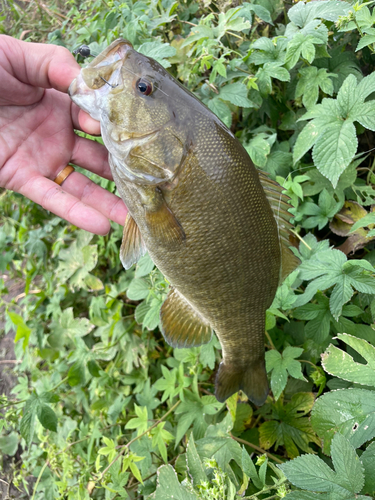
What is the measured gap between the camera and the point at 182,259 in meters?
1.33

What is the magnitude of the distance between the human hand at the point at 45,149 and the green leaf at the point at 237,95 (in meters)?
0.74

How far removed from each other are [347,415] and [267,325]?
518mm

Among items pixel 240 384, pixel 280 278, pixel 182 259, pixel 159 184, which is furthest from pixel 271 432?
pixel 159 184

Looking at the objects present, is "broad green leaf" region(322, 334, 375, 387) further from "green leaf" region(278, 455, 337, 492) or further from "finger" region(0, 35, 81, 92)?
"finger" region(0, 35, 81, 92)

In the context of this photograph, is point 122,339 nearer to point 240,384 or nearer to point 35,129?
point 240,384

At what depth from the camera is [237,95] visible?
2025 mm

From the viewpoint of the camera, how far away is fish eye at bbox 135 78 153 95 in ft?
4.11

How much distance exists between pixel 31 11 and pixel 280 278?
4.20 m

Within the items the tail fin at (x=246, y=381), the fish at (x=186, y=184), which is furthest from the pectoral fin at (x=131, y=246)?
the tail fin at (x=246, y=381)

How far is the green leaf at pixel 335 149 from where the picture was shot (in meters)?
1.67

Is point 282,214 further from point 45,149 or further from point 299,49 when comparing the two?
point 45,149

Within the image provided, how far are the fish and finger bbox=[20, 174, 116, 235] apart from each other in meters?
0.37

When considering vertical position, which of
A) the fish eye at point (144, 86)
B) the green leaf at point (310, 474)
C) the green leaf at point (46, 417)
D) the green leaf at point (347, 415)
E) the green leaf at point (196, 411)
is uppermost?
the fish eye at point (144, 86)

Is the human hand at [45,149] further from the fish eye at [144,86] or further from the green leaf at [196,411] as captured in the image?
the green leaf at [196,411]
